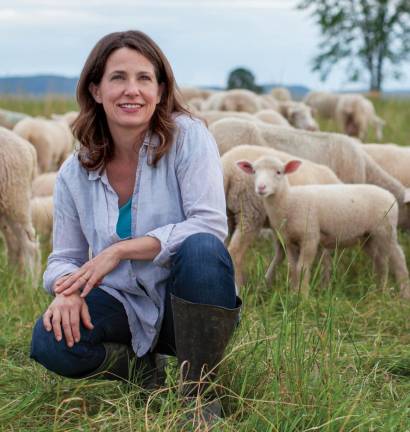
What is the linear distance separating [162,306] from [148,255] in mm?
226

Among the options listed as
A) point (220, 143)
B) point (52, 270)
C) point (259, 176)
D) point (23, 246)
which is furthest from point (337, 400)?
point (220, 143)

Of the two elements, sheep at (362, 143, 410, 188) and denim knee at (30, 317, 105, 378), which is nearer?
denim knee at (30, 317, 105, 378)

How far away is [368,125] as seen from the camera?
1653 centimetres

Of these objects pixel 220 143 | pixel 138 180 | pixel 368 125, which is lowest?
pixel 368 125

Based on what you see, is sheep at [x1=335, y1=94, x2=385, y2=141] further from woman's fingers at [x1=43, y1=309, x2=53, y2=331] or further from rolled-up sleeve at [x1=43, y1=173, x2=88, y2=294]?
woman's fingers at [x1=43, y1=309, x2=53, y2=331]

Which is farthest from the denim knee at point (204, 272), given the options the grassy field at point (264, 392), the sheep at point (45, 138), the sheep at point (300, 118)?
the sheep at point (300, 118)

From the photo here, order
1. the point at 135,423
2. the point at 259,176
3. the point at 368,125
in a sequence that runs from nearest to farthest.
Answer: the point at 135,423
the point at 259,176
the point at 368,125

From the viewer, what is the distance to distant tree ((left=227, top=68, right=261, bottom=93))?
24.0m

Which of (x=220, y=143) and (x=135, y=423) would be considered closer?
(x=135, y=423)

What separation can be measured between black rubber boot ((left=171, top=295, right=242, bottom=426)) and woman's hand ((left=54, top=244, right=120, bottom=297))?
245 mm

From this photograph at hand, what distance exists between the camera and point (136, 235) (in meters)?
3.12

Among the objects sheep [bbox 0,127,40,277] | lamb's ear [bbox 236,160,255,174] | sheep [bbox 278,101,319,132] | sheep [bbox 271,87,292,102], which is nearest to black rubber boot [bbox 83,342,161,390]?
lamb's ear [bbox 236,160,255,174]

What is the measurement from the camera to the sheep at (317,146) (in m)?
7.19

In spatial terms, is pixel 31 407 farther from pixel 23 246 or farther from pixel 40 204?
pixel 40 204
